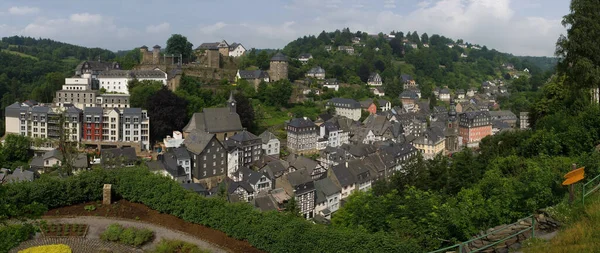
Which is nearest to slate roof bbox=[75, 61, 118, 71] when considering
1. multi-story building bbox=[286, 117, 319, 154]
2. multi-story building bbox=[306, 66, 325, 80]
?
multi-story building bbox=[286, 117, 319, 154]

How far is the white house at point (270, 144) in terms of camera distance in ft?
139

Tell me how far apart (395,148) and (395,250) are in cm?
3680

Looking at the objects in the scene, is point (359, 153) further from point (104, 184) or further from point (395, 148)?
point (104, 184)

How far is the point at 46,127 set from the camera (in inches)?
1631

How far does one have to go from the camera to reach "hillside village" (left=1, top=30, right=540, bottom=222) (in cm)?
3378

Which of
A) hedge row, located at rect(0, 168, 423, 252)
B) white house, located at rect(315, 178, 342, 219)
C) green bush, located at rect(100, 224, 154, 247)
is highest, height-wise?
hedge row, located at rect(0, 168, 423, 252)

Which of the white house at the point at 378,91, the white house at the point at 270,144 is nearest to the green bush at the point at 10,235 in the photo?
the white house at the point at 270,144

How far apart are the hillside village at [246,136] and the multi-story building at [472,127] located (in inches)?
4.7

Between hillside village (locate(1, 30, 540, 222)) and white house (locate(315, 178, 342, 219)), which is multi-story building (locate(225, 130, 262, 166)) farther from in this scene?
white house (locate(315, 178, 342, 219))

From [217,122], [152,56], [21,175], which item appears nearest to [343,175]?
[217,122]

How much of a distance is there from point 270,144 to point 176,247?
3034cm

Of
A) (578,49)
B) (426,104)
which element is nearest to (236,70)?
(426,104)

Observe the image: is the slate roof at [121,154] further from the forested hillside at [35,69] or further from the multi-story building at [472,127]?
the multi-story building at [472,127]

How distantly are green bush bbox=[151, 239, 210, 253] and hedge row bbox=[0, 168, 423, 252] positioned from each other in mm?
836
